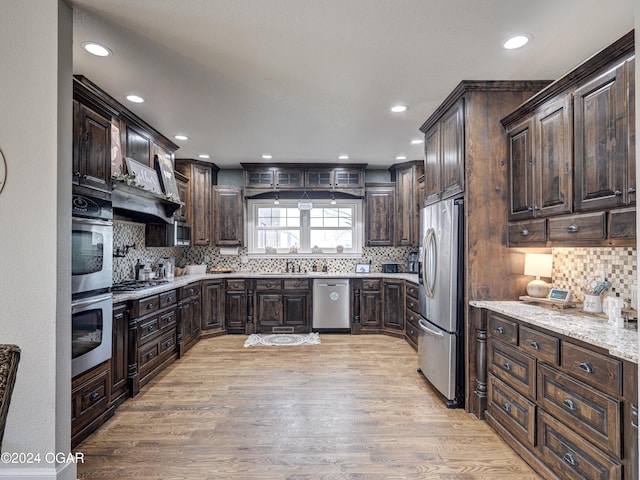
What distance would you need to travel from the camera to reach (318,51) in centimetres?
234

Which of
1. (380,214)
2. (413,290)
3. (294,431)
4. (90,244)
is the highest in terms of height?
(380,214)

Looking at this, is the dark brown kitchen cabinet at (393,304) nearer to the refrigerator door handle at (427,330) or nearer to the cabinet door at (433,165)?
the refrigerator door handle at (427,330)

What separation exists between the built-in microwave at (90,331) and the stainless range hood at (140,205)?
947 millimetres

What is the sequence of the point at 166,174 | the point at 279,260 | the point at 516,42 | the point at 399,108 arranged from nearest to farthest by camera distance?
Answer: the point at 516,42
the point at 399,108
the point at 166,174
the point at 279,260

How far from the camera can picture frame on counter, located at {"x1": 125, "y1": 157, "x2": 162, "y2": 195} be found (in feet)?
10.8

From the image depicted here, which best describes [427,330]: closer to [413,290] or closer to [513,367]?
[513,367]

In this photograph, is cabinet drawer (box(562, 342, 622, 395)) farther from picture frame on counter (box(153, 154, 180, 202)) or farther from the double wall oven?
picture frame on counter (box(153, 154, 180, 202))

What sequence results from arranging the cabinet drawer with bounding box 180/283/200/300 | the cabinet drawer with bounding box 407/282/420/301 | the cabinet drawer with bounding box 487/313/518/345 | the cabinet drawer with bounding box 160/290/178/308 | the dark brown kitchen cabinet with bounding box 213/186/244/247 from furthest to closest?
the dark brown kitchen cabinet with bounding box 213/186/244/247, the cabinet drawer with bounding box 407/282/420/301, the cabinet drawer with bounding box 180/283/200/300, the cabinet drawer with bounding box 160/290/178/308, the cabinet drawer with bounding box 487/313/518/345

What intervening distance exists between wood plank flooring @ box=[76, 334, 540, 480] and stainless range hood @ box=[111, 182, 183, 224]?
172 centimetres

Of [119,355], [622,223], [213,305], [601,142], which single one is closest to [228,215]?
[213,305]

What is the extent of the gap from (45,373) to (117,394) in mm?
1169

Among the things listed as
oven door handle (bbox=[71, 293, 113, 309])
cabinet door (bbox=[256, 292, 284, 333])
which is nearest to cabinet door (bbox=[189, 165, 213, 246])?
cabinet door (bbox=[256, 292, 284, 333])

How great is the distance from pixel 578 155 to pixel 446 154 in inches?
48.4

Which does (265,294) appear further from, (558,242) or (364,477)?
(558,242)
